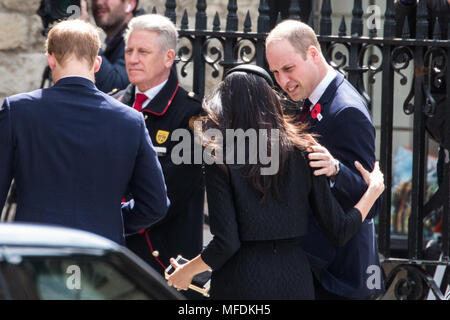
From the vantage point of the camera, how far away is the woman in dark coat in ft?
11.3

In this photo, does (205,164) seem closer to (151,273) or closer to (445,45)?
(151,273)

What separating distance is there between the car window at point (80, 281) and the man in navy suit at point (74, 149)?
1143mm

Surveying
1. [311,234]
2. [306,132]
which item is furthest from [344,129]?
[311,234]

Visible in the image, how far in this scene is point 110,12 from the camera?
5.77 meters

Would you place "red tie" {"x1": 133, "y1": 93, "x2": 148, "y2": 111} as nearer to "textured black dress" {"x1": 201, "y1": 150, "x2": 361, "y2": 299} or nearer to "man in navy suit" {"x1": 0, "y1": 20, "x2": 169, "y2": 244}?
"man in navy suit" {"x1": 0, "y1": 20, "x2": 169, "y2": 244}

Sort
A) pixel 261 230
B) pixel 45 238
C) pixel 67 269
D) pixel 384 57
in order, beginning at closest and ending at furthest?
pixel 45 238
pixel 67 269
pixel 261 230
pixel 384 57

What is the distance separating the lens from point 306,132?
3.94 metres

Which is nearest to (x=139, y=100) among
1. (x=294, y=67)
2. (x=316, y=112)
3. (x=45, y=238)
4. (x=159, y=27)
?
(x=159, y=27)

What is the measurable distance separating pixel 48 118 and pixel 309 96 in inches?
45.3

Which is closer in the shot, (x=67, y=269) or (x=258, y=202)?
(x=67, y=269)

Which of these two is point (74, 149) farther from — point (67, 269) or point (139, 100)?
point (67, 269)

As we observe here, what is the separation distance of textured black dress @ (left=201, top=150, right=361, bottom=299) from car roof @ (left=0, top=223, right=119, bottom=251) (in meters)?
1.16

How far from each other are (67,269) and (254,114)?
4.31 ft

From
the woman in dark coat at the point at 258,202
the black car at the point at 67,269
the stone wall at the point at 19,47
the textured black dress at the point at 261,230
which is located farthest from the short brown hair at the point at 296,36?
the stone wall at the point at 19,47
